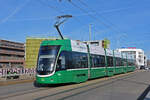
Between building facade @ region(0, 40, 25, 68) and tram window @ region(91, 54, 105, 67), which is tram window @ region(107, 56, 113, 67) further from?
building facade @ region(0, 40, 25, 68)

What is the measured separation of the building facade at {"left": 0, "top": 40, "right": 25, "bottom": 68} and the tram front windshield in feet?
263

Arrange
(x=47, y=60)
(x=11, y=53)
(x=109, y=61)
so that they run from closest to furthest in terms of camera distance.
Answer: (x=47, y=60)
(x=109, y=61)
(x=11, y=53)

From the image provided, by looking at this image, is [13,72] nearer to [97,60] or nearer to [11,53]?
[97,60]

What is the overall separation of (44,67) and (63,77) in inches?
59.3

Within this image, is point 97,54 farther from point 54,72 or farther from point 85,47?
point 54,72

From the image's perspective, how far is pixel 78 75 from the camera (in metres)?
15.3

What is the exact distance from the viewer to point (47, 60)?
43.5 feet

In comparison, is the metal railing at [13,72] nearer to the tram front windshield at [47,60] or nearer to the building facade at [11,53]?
the tram front windshield at [47,60]

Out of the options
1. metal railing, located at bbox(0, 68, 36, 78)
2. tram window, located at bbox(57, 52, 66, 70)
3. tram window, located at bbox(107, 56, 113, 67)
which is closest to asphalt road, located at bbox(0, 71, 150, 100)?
tram window, located at bbox(57, 52, 66, 70)

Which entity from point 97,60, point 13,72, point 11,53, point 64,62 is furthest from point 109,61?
point 11,53

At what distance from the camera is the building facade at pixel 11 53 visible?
3624 inches

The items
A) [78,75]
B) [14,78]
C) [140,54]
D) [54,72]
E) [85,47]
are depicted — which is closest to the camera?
[54,72]

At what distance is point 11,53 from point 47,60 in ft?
293

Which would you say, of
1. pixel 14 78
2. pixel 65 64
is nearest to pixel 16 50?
pixel 14 78
